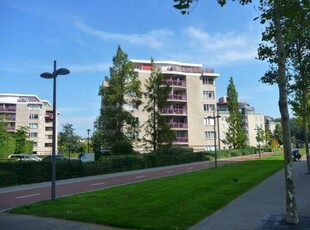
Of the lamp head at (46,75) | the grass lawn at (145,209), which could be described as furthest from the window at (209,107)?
the lamp head at (46,75)

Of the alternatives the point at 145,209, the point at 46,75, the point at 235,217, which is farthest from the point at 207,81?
the point at 235,217

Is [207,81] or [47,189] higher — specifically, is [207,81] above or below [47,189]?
above

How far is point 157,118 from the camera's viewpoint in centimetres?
4922

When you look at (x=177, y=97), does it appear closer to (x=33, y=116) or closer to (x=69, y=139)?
(x=69, y=139)

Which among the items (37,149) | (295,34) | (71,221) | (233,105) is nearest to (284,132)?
(295,34)

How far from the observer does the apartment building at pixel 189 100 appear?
70562 millimetres

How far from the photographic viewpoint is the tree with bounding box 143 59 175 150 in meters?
49.0

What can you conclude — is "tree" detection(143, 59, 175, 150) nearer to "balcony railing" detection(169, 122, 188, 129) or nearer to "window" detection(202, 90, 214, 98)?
"balcony railing" detection(169, 122, 188, 129)

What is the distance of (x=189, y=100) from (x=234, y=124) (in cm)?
1192

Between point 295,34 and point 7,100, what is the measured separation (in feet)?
343

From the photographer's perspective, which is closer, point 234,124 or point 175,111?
point 175,111

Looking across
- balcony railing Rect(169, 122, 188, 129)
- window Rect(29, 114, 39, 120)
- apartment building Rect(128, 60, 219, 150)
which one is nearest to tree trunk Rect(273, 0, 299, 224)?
apartment building Rect(128, 60, 219, 150)

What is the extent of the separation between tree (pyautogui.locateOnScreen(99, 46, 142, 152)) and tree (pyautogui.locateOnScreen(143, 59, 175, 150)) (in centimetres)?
202

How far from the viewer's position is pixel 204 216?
385 inches
